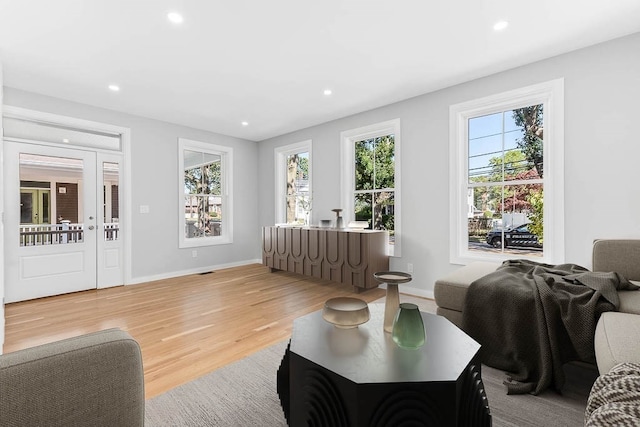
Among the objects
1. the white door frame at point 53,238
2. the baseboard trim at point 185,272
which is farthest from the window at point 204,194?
the white door frame at point 53,238

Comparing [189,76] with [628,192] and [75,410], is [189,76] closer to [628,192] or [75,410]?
[75,410]

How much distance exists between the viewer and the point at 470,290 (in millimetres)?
2119

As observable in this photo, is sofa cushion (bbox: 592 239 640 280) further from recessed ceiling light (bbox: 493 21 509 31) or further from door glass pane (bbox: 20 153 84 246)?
door glass pane (bbox: 20 153 84 246)

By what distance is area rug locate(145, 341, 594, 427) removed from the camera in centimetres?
151

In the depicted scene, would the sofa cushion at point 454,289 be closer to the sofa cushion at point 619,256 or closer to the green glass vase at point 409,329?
the sofa cushion at point 619,256

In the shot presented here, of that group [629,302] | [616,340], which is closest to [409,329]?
[616,340]

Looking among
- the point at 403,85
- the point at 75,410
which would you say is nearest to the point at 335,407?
the point at 75,410

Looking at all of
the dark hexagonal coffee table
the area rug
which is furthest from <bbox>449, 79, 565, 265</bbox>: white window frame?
the dark hexagonal coffee table

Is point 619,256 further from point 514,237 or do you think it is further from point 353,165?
point 353,165

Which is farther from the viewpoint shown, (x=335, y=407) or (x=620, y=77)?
(x=620, y=77)

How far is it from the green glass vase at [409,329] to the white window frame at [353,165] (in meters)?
2.77

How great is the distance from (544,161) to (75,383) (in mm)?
3728

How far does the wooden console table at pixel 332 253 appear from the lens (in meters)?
3.83

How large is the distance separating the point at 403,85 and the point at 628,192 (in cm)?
230
